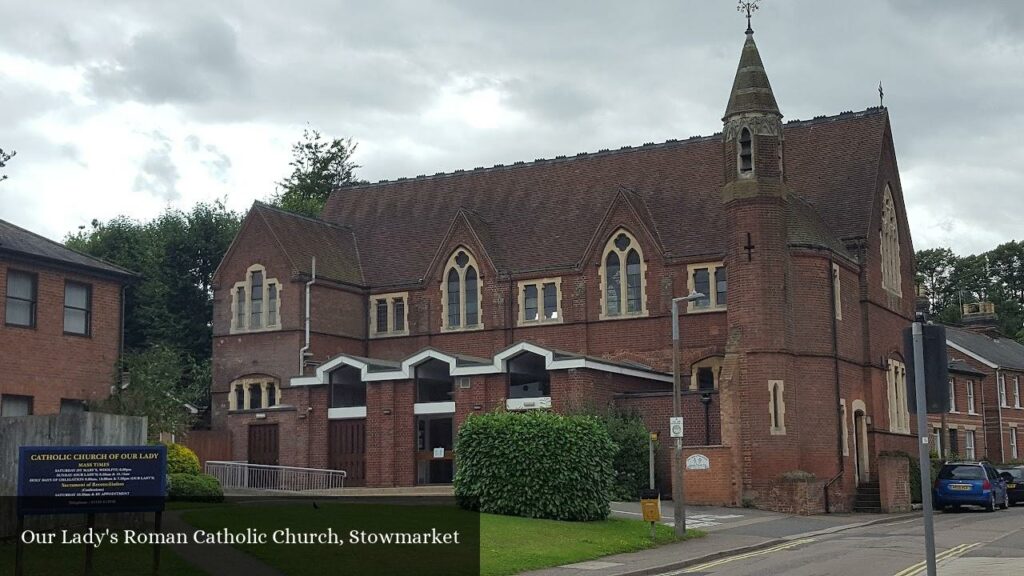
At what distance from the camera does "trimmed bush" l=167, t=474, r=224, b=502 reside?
2875 centimetres

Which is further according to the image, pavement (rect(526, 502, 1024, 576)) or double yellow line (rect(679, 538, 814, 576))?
double yellow line (rect(679, 538, 814, 576))

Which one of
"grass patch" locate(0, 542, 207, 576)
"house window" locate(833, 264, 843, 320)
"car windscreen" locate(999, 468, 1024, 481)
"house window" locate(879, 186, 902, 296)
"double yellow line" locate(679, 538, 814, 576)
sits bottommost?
"double yellow line" locate(679, 538, 814, 576)

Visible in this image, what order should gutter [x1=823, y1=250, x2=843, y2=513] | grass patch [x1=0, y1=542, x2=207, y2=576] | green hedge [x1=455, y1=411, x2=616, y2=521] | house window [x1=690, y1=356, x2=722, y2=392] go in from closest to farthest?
grass patch [x1=0, y1=542, x2=207, y2=576]
green hedge [x1=455, y1=411, x2=616, y2=521]
gutter [x1=823, y1=250, x2=843, y2=513]
house window [x1=690, y1=356, x2=722, y2=392]

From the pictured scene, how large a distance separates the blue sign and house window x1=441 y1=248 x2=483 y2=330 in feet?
109

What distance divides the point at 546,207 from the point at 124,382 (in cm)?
2149

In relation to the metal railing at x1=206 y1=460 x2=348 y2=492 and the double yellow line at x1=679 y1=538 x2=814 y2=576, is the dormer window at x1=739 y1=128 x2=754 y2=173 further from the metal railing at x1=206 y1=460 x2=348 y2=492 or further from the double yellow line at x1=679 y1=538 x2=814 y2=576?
the metal railing at x1=206 y1=460 x2=348 y2=492

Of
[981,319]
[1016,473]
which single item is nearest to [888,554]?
[1016,473]

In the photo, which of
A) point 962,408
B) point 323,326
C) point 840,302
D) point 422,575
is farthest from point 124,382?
point 962,408

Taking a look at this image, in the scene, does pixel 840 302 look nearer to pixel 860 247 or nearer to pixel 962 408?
pixel 860 247

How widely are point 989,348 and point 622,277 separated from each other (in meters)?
36.7

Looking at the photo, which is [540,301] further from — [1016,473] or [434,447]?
[1016,473]

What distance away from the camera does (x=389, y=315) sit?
53.2 metres

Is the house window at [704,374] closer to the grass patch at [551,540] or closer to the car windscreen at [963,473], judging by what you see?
the car windscreen at [963,473]

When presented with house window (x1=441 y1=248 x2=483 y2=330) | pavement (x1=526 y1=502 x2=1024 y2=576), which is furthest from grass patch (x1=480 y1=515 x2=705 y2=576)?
house window (x1=441 y1=248 x2=483 y2=330)
